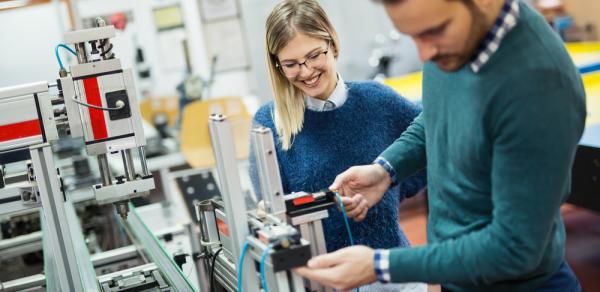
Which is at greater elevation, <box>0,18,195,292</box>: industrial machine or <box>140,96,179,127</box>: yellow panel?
<box>0,18,195,292</box>: industrial machine

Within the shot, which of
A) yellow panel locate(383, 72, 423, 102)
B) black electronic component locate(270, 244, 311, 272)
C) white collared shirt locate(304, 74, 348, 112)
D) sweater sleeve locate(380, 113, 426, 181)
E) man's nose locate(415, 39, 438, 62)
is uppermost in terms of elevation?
man's nose locate(415, 39, 438, 62)

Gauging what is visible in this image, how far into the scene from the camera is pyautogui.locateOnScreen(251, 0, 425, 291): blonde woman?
6.21 ft

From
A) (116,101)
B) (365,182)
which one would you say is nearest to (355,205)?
(365,182)

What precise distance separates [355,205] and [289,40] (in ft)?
1.76

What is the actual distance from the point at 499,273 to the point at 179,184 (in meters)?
3.30

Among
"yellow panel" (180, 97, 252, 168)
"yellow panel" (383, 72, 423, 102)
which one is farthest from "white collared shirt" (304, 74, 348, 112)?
"yellow panel" (180, 97, 252, 168)

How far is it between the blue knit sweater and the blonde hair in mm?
32

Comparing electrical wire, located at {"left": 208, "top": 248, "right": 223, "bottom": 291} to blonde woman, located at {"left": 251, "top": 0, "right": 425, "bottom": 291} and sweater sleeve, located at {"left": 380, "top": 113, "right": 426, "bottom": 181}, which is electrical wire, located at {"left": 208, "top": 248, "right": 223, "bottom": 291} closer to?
blonde woman, located at {"left": 251, "top": 0, "right": 425, "bottom": 291}

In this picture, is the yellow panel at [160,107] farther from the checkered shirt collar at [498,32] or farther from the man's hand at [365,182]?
the checkered shirt collar at [498,32]

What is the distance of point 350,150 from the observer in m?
1.93

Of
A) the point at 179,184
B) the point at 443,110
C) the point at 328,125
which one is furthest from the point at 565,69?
the point at 179,184

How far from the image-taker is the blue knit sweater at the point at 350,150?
1.91m

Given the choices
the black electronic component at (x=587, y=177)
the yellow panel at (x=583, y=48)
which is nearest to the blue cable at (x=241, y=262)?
the black electronic component at (x=587, y=177)

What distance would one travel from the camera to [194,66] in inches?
296
